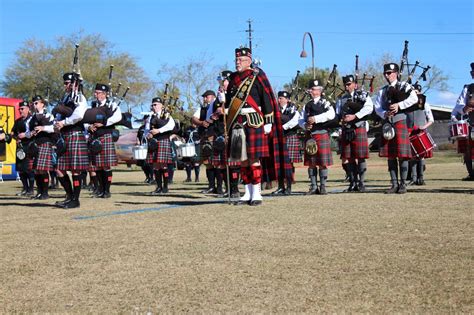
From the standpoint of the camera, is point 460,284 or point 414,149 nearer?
point 460,284

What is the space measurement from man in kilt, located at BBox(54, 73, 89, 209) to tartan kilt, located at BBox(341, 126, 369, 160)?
4075 mm

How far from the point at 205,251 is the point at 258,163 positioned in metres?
3.68

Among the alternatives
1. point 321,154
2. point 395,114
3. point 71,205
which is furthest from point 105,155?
point 395,114

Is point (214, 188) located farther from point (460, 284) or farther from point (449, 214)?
point (460, 284)

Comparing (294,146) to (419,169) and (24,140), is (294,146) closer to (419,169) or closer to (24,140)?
(419,169)

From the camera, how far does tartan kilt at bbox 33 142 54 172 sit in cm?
1162

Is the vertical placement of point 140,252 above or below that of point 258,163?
below

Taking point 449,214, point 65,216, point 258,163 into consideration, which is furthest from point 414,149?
point 65,216

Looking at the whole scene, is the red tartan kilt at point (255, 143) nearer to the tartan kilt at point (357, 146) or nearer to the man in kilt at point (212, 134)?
the man in kilt at point (212, 134)

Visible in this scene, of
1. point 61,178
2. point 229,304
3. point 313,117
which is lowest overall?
point 229,304

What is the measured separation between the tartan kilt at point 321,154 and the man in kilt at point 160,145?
3101 millimetres

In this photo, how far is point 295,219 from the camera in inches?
274

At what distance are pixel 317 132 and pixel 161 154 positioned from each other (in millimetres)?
3479

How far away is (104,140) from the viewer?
462 inches
